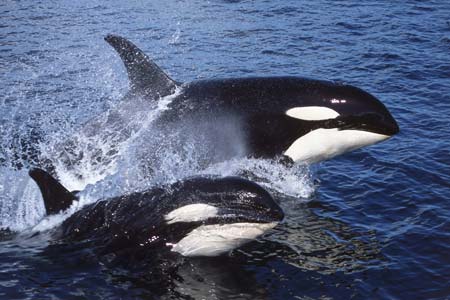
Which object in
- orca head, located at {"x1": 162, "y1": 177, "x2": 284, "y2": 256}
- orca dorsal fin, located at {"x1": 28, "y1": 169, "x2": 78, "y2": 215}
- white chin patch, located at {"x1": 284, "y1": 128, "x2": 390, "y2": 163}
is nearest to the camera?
orca head, located at {"x1": 162, "y1": 177, "x2": 284, "y2": 256}

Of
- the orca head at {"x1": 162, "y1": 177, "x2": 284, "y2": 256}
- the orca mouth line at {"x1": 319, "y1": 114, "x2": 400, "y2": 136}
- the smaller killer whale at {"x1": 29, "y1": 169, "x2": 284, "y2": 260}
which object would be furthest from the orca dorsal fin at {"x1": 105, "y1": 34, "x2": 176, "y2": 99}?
the orca head at {"x1": 162, "y1": 177, "x2": 284, "y2": 256}

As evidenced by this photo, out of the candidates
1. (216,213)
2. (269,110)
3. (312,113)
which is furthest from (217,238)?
(312,113)

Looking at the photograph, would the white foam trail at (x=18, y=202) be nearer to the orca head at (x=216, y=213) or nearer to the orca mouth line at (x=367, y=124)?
the orca head at (x=216, y=213)

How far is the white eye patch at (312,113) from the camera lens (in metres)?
11.5

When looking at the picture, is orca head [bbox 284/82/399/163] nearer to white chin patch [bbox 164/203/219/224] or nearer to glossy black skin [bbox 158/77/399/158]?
glossy black skin [bbox 158/77/399/158]

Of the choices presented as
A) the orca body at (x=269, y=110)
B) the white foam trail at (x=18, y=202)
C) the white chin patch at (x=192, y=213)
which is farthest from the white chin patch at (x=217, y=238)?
the orca body at (x=269, y=110)

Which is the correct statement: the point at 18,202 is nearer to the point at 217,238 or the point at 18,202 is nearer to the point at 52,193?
the point at 52,193

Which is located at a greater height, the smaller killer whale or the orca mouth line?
the orca mouth line

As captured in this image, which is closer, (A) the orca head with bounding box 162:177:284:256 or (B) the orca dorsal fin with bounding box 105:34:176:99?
(A) the orca head with bounding box 162:177:284:256

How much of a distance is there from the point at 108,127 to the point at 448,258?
6.39 m

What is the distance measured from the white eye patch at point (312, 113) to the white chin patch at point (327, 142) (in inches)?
12.4

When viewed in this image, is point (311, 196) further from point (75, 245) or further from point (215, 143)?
point (75, 245)

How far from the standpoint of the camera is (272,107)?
11.6 m

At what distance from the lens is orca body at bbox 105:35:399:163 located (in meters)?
11.6
